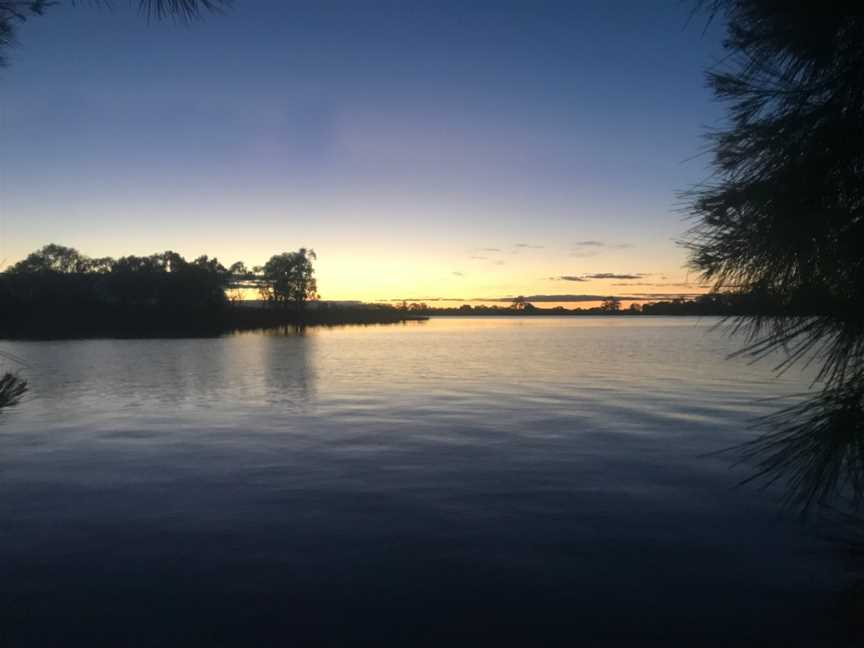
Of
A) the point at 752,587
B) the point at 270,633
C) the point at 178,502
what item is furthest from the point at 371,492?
the point at 752,587

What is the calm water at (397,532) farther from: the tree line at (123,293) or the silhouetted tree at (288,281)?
the silhouetted tree at (288,281)

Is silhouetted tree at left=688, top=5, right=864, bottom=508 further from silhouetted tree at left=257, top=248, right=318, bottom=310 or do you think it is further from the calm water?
silhouetted tree at left=257, top=248, right=318, bottom=310

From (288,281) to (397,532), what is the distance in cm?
11029

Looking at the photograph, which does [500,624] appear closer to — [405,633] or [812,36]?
[405,633]

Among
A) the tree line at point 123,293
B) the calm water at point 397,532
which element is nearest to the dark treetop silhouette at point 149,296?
the tree line at point 123,293

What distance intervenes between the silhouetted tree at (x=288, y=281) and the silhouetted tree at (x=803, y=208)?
113 m

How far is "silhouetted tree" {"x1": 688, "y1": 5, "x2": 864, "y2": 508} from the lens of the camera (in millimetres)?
3570

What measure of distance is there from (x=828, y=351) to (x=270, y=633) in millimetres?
4959

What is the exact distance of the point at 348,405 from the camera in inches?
674

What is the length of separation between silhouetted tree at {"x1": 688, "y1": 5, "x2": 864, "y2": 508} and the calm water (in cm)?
220

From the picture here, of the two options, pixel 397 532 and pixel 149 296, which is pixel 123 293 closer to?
pixel 149 296

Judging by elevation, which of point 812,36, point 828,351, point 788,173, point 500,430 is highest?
point 812,36

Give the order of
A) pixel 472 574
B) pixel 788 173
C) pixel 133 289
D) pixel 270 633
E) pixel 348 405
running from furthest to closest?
1. pixel 133 289
2. pixel 348 405
3. pixel 472 574
4. pixel 270 633
5. pixel 788 173

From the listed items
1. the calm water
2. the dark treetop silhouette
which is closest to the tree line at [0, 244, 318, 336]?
the dark treetop silhouette
